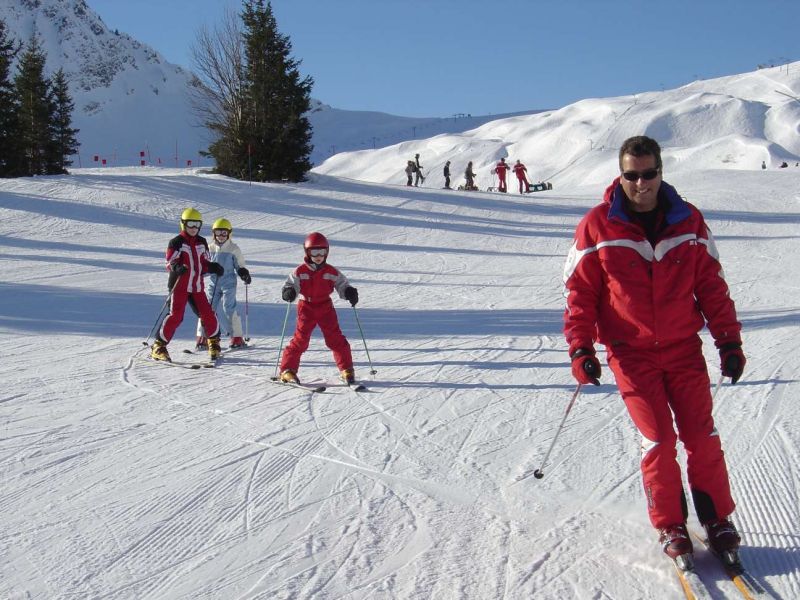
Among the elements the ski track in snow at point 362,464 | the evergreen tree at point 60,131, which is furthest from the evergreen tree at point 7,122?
the ski track in snow at point 362,464

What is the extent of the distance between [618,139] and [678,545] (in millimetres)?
67621

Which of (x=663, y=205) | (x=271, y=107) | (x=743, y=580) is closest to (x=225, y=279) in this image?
(x=663, y=205)

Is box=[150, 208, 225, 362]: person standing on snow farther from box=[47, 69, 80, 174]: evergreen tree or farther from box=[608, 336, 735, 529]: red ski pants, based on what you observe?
box=[47, 69, 80, 174]: evergreen tree

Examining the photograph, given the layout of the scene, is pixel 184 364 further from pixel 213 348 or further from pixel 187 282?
pixel 187 282

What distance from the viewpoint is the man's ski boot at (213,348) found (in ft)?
25.9

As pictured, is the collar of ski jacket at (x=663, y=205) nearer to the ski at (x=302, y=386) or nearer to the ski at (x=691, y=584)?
the ski at (x=691, y=584)

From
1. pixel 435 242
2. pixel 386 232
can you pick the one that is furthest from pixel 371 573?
pixel 386 232

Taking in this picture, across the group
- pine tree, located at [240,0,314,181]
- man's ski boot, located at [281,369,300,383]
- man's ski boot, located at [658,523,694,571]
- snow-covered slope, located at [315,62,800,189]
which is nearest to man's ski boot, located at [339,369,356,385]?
man's ski boot, located at [281,369,300,383]

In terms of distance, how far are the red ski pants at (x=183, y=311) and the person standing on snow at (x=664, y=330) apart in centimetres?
557

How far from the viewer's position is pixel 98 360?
308 inches

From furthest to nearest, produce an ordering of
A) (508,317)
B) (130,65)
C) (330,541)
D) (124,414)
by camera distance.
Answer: (130,65) → (508,317) → (124,414) → (330,541)

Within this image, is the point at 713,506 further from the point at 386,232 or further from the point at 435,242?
the point at 386,232

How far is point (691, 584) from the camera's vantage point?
122 inches

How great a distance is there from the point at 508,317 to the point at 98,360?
536cm
